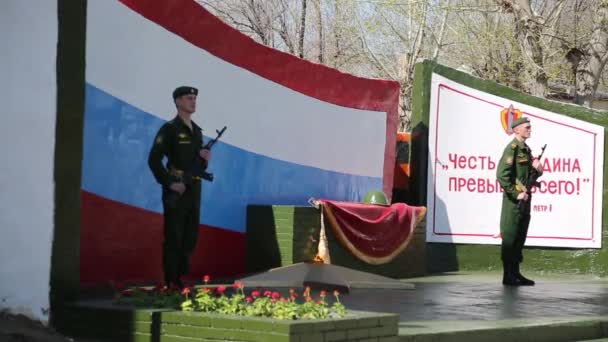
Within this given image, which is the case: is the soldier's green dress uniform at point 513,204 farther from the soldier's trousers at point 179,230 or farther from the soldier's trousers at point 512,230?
the soldier's trousers at point 179,230

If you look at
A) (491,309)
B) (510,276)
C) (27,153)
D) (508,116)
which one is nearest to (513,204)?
(510,276)

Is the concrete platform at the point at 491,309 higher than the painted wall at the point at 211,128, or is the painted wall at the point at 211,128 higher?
the painted wall at the point at 211,128

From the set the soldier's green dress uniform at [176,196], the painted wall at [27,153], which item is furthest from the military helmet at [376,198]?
the painted wall at [27,153]

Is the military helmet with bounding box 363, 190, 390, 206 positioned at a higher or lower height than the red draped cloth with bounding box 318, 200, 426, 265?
higher

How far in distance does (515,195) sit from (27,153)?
7066 mm

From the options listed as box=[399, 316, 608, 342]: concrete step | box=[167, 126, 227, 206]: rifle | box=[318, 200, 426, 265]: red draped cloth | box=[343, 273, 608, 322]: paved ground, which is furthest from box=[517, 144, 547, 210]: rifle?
box=[167, 126, 227, 206]: rifle

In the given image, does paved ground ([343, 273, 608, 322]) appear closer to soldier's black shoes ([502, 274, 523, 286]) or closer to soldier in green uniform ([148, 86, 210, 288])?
soldier's black shoes ([502, 274, 523, 286])

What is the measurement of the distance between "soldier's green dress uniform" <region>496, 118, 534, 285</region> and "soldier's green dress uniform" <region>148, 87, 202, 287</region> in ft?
17.2

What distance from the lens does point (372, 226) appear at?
50.3ft

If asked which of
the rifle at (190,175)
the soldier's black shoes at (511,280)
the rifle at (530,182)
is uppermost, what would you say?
the rifle at (530,182)

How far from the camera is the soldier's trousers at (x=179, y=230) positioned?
33.2 feet

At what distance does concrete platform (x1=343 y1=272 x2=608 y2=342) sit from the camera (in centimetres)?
934

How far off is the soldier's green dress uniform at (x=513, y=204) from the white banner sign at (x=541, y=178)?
310cm

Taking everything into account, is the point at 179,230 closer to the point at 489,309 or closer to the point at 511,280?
the point at 489,309
